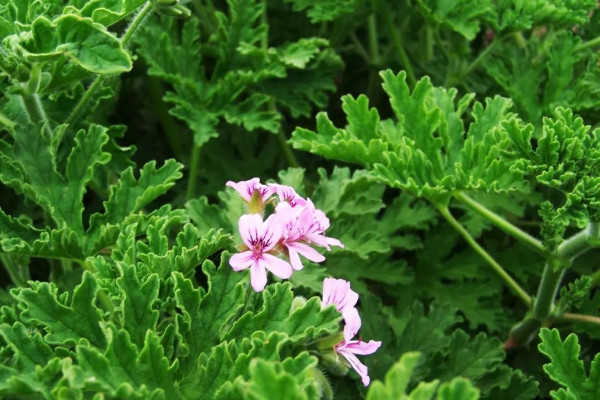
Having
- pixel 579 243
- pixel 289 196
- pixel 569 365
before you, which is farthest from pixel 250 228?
pixel 579 243

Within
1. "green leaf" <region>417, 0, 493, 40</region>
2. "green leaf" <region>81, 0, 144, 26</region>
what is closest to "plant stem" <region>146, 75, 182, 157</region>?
"green leaf" <region>417, 0, 493, 40</region>

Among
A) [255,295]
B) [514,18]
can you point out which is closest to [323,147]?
[255,295]

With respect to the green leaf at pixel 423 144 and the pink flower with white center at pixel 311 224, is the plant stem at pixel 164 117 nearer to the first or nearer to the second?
the green leaf at pixel 423 144

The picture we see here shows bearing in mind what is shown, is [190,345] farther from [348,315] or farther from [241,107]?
[241,107]

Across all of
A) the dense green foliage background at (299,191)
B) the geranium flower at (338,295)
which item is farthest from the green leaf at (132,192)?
the geranium flower at (338,295)

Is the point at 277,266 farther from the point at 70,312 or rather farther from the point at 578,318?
the point at 578,318

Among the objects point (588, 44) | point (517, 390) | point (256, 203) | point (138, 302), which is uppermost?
point (588, 44)
